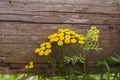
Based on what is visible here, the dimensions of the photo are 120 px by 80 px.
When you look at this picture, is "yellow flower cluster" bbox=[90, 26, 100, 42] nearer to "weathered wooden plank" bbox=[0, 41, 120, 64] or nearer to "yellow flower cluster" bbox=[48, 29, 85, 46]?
"yellow flower cluster" bbox=[48, 29, 85, 46]

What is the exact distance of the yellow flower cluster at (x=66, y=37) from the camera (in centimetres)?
256

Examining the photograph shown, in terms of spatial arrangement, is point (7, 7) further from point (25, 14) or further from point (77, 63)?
point (77, 63)

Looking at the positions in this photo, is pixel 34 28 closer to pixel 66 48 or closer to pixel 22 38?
pixel 22 38

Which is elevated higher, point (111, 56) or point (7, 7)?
point (7, 7)

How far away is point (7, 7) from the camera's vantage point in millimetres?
2598

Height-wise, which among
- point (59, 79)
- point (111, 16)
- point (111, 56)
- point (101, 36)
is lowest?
point (59, 79)

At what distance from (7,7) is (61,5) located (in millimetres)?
443

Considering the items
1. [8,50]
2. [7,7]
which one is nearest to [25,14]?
[7,7]

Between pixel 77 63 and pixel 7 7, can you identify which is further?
pixel 77 63

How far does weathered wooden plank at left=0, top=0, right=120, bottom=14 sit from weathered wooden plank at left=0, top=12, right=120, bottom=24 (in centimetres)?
3

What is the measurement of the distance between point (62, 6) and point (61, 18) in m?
0.10

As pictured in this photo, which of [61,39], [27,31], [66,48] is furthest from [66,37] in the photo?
[27,31]

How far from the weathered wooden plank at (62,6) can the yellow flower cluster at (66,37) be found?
0.68 ft

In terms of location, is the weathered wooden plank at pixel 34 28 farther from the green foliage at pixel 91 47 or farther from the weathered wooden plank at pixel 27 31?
the green foliage at pixel 91 47
